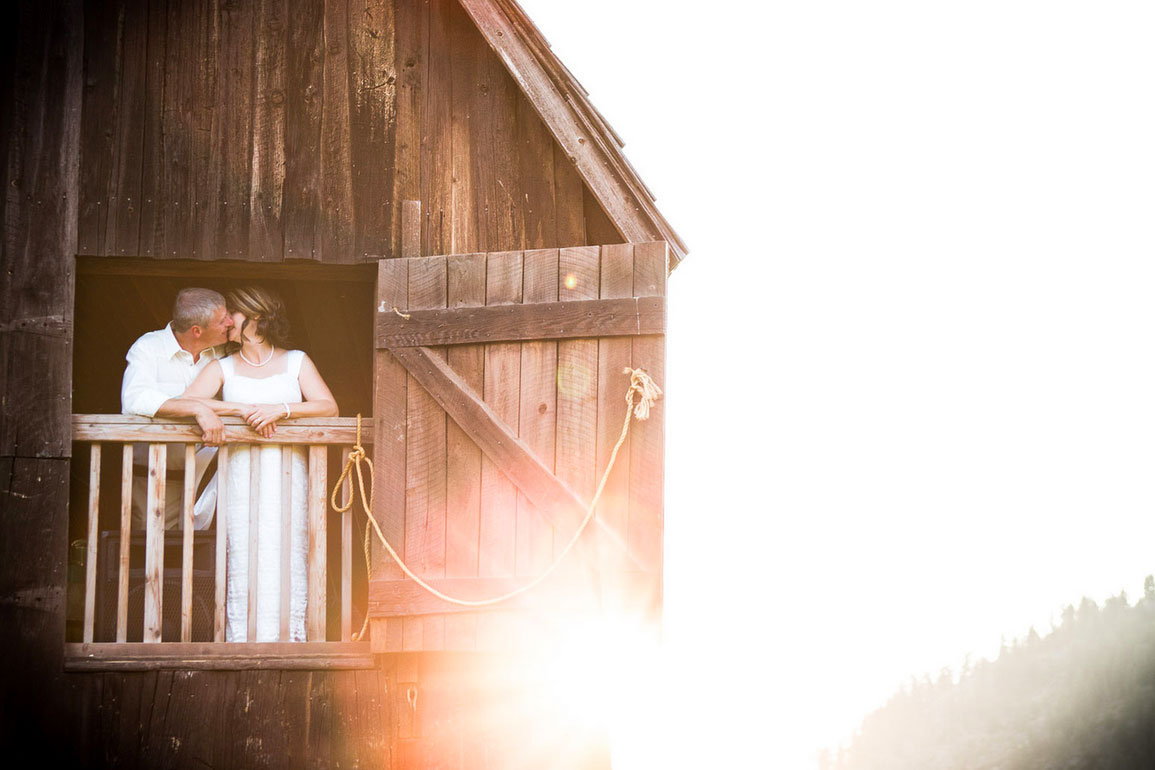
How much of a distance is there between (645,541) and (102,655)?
2.73 metres

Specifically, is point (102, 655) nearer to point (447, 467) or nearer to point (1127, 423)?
point (447, 467)

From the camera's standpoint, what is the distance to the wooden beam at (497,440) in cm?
706

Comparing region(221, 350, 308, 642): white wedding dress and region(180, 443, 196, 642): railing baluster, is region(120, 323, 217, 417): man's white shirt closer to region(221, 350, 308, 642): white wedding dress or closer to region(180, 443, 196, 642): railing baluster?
region(180, 443, 196, 642): railing baluster

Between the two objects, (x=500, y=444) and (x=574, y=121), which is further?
(x=574, y=121)

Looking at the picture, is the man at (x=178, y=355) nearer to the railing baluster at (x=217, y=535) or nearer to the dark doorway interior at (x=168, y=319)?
the railing baluster at (x=217, y=535)

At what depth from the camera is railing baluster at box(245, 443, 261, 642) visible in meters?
7.33

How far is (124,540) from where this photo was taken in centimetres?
715

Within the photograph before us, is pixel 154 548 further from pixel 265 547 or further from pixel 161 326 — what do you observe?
pixel 161 326

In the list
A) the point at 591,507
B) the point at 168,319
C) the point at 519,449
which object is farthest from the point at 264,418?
the point at 168,319

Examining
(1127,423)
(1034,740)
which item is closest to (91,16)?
(1034,740)

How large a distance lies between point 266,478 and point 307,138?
181 centimetres

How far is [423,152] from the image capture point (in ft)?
25.6

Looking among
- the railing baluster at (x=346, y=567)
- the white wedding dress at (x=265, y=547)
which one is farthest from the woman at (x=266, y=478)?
the railing baluster at (x=346, y=567)

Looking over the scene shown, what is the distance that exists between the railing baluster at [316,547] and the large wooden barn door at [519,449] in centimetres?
37
